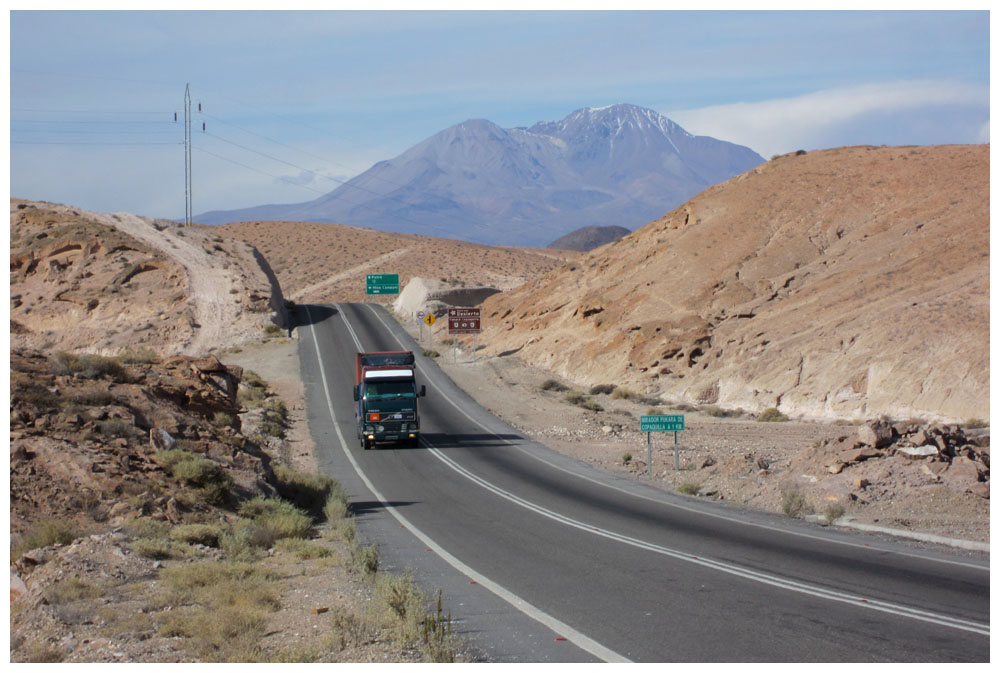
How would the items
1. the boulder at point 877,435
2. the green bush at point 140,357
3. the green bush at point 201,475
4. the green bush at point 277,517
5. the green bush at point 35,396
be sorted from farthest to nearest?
the green bush at point 140,357
the boulder at point 877,435
the green bush at point 35,396
the green bush at point 201,475
the green bush at point 277,517

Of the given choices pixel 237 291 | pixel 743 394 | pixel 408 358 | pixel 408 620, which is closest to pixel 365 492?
pixel 408 358

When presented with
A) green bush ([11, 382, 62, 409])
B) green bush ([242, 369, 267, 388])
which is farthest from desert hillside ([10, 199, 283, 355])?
green bush ([11, 382, 62, 409])

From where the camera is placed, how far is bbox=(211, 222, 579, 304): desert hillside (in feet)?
390

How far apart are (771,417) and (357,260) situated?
10209 centimetres

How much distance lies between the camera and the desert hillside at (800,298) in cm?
3653

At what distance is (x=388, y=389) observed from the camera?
3262 cm

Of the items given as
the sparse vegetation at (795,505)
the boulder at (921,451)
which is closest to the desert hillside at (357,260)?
the sparse vegetation at (795,505)

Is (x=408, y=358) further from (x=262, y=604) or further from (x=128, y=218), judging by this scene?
(x=128, y=218)

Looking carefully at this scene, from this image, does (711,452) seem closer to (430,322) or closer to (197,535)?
(197,535)

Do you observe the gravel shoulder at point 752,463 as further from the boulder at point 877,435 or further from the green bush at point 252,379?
the green bush at point 252,379

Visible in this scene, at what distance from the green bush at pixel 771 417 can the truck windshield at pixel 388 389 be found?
14.6 meters

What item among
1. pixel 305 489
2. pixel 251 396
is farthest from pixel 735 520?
pixel 251 396

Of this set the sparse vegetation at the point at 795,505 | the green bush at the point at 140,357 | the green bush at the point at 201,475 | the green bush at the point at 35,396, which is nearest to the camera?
the green bush at the point at 201,475
